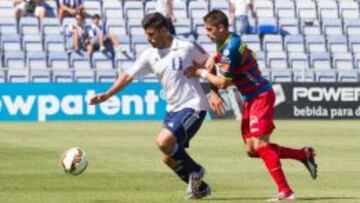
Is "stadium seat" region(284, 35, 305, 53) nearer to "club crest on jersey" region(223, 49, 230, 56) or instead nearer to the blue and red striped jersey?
the blue and red striped jersey

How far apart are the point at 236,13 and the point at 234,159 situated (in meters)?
17.6

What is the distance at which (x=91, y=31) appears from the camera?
3475cm

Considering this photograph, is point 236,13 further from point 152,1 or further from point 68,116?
point 68,116

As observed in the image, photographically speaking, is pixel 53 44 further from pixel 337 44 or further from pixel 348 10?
pixel 348 10

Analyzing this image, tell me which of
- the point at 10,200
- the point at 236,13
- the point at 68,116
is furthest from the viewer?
the point at 236,13

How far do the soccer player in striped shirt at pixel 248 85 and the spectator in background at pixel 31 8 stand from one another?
75.4 feet

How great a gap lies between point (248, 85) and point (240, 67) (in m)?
0.25

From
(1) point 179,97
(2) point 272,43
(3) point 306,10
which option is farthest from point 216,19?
(3) point 306,10

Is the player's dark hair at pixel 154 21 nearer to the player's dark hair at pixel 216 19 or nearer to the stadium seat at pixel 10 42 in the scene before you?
the player's dark hair at pixel 216 19

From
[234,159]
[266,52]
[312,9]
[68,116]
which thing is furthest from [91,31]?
[234,159]

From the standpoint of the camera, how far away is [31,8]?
35.6 metres

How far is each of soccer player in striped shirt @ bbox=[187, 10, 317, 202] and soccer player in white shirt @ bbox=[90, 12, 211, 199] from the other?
24 centimetres

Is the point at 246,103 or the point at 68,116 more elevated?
the point at 246,103

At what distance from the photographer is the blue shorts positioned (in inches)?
501
